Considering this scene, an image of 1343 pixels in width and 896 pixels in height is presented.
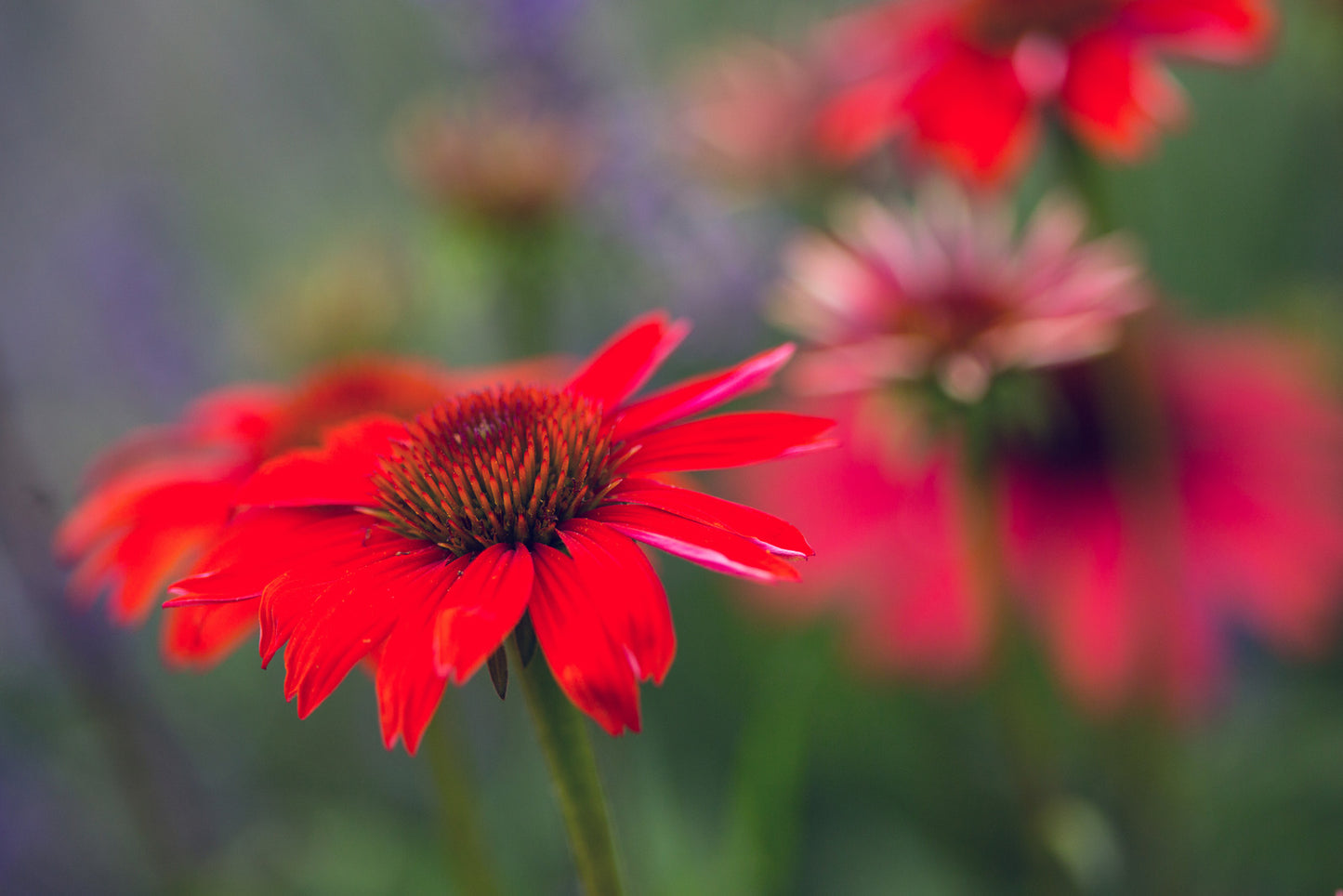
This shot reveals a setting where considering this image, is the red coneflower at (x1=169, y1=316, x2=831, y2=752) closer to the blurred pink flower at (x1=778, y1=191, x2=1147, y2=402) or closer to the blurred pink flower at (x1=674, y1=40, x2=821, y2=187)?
the blurred pink flower at (x1=778, y1=191, x2=1147, y2=402)

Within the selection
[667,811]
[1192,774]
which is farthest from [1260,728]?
[667,811]

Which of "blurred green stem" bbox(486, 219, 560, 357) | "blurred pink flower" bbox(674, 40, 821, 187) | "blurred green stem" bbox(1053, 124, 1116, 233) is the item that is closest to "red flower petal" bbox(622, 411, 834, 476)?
"blurred green stem" bbox(1053, 124, 1116, 233)

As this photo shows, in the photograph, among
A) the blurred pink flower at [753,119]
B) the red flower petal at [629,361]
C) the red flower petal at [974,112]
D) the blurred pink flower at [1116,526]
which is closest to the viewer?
the red flower petal at [629,361]

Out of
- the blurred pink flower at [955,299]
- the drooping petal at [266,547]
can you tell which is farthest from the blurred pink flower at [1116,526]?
the drooping petal at [266,547]

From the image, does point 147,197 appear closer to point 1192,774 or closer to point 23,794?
point 23,794

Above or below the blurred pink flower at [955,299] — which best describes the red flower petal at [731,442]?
below

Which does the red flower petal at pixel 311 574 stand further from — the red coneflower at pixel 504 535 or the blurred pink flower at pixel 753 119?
the blurred pink flower at pixel 753 119
